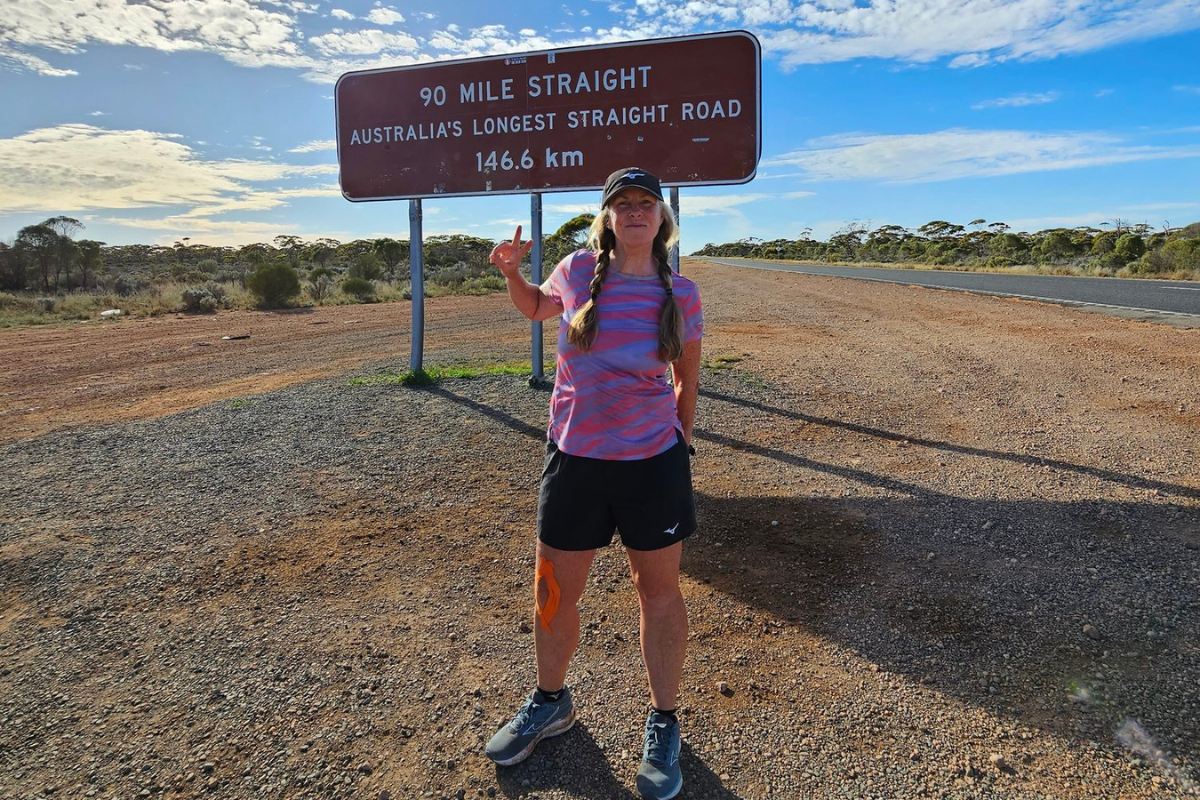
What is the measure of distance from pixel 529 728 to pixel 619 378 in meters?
1.17

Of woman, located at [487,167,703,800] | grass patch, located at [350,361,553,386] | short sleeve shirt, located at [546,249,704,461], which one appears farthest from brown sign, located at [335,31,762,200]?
short sleeve shirt, located at [546,249,704,461]

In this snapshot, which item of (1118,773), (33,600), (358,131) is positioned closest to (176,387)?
(358,131)

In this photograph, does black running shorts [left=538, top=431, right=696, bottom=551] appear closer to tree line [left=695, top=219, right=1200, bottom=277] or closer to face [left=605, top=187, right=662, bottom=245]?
face [left=605, top=187, right=662, bottom=245]

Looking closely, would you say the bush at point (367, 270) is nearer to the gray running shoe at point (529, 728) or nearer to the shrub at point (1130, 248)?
the gray running shoe at point (529, 728)

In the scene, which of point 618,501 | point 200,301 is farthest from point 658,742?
point 200,301

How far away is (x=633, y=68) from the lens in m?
6.09

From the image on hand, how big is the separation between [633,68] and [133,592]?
5248 mm

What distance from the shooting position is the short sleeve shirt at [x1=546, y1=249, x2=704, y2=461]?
2.13 meters

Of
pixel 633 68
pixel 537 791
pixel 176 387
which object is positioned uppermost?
pixel 633 68

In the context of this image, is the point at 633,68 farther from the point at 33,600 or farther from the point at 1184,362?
the point at 1184,362

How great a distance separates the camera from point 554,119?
6512 millimetres

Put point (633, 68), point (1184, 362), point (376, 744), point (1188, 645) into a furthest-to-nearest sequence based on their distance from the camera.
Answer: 1. point (1184, 362)
2. point (633, 68)
3. point (1188, 645)
4. point (376, 744)

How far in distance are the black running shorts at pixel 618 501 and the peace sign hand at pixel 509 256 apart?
2.20 feet

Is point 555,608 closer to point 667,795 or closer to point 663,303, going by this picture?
point 667,795
